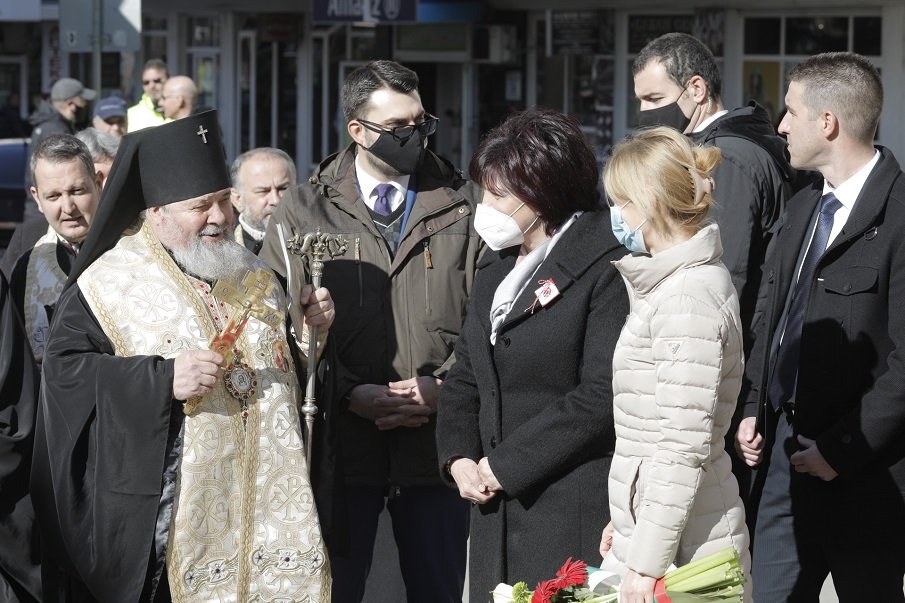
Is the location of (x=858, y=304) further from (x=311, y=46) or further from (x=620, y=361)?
(x=311, y=46)

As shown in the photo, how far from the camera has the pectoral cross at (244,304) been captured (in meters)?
3.87

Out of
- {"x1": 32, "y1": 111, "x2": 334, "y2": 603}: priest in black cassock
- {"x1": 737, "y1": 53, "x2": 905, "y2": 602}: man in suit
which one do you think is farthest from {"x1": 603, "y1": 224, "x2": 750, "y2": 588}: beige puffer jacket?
{"x1": 32, "y1": 111, "x2": 334, "y2": 603}: priest in black cassock

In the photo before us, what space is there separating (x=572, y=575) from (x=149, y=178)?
70.7 inches

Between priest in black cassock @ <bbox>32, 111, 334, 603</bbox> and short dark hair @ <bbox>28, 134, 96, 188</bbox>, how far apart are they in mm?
1178

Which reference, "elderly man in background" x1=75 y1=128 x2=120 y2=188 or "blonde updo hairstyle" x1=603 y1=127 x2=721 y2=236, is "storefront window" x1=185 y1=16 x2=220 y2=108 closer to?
"elderly man in background" x1=75 y1=128 x2=120 y2=188

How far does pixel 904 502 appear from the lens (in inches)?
153

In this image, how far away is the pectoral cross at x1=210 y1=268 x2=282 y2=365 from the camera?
387 cm

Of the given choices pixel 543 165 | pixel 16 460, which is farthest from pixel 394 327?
pixel 16 460

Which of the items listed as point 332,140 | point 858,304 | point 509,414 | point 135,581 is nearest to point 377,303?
point 509,414

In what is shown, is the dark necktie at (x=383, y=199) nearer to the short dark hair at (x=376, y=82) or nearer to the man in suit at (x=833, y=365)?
the short dark hair at (x=376, y=82)

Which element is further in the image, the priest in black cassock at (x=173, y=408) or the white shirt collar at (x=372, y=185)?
the white shirt collar at (x=372, y=185)

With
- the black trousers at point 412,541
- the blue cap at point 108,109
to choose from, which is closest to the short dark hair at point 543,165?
the black trousers at point 412,541

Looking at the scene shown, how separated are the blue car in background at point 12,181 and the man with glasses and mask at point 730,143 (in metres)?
6.72

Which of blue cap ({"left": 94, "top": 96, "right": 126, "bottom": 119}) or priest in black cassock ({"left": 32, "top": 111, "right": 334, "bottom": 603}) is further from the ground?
blue cap ({"left": 94, "top": 96, "right": 126, "bottom": 119})
